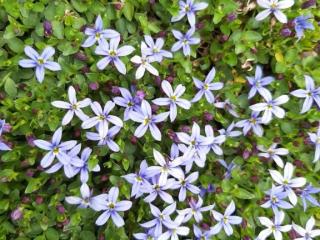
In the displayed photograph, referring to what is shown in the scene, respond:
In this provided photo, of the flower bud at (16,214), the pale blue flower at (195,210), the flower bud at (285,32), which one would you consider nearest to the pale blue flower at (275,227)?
the pale blue flower at (195,210)

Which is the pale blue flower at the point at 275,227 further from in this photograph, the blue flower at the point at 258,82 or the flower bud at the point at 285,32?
the flower bud at the point at 285,32

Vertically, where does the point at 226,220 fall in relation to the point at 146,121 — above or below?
below

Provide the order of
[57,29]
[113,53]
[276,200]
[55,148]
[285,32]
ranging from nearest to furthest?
[55,148] → [113,53] → [57,29] → [276,200] → [285,32]

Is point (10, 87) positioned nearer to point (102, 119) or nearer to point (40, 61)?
point (40, 61)

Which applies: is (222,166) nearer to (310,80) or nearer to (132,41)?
Answer: (310,80)

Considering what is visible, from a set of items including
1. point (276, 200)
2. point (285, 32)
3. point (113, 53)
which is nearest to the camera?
point (113, 53)

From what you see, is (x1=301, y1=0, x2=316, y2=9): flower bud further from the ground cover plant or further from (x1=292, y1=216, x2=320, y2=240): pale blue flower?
(x1=292, y1=216, x2=320, y2=240): pale blue flower

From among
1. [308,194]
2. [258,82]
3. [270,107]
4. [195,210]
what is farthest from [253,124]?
[195,210]
